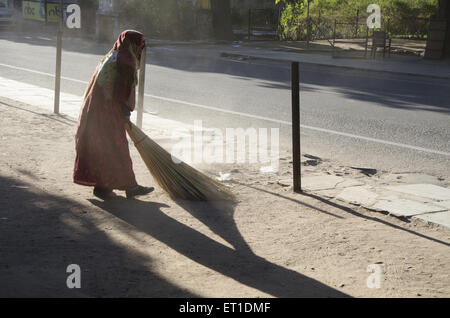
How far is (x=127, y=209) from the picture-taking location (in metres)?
5.20

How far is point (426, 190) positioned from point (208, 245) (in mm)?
2528

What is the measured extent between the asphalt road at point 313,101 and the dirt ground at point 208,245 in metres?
2.11

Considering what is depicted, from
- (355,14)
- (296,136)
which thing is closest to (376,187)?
(296,136)

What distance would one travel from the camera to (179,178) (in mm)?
5523

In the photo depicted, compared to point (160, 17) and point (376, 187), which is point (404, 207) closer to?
point (376, 187)

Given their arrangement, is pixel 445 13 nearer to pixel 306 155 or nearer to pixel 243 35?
pixel 243 35

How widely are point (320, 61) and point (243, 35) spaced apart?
12.0 meters

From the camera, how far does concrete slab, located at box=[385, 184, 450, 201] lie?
579cm

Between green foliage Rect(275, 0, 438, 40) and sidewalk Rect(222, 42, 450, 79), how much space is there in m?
5.51

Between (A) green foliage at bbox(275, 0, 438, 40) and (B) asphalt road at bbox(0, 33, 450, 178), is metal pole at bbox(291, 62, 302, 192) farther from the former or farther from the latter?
(A) green foliage at bbox(275, 0, 438, 40)

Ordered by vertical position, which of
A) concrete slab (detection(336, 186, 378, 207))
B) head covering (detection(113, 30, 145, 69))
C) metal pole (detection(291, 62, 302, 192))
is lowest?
concrete slab (detection(336, 186, 378, 207))

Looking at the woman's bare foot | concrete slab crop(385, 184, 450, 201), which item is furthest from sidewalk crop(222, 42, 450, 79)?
the woman's bare foot

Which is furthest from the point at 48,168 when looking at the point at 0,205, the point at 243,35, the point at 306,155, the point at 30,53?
the point at 243,35

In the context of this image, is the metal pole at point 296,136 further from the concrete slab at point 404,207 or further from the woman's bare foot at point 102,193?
the woman's bare foot at point 102,193
